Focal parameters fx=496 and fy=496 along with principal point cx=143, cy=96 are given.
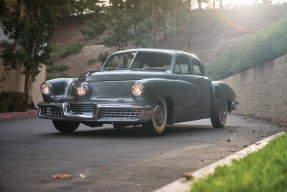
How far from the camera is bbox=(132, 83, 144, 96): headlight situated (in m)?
8.55

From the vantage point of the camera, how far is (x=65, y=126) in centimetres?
982

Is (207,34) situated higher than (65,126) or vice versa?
(207,34)

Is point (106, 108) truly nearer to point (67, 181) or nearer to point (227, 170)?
point (67, 181)

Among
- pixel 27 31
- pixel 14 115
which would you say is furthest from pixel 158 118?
pixel 27 31

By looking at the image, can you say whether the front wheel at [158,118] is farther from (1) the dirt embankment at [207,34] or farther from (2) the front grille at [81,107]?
(1) the dirt embankment at [207,34]

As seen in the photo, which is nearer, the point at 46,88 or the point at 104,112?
the point at 104,112

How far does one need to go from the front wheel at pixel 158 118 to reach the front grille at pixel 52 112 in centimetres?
161

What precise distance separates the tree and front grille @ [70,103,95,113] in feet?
39.9

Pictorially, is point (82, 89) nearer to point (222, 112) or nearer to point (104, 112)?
point (104, 112)

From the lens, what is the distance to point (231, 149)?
7.23 metres

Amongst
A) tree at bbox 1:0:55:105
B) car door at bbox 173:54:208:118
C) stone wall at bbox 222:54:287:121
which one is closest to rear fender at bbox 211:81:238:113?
car door at bbox 173:54:208:118

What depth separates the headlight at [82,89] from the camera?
8.93 meters

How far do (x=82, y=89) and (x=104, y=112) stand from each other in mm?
667

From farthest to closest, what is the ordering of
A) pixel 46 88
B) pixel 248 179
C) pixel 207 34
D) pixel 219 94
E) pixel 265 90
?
pixel 207 34 < pixel 265 90 < pixel 219 94 < pixel 46 88 < pixel 248 179
